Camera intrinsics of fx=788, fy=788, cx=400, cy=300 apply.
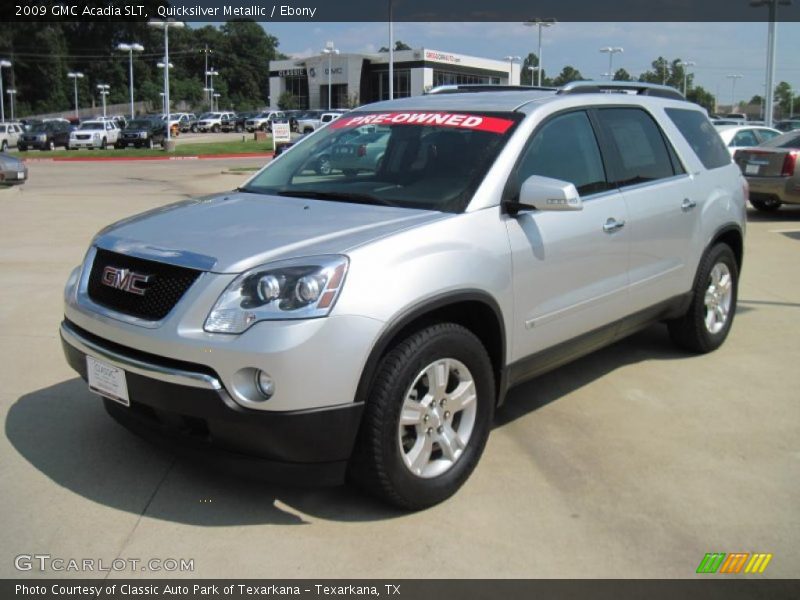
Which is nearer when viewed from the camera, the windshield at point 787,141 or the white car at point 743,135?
the windshield at point 787,141

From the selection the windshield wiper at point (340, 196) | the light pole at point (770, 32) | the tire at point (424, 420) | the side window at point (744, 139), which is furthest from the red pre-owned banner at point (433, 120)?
the light pole at point (770, 32)

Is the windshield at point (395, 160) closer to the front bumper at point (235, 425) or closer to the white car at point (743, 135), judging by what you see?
the front bumper at point (235, 425)

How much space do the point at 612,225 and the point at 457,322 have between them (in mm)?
1289

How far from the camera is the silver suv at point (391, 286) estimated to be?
119 inches

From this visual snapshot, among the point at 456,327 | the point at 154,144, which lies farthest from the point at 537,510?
the point at 154,144

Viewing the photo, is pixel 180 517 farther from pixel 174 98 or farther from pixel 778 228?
pixel 174 98

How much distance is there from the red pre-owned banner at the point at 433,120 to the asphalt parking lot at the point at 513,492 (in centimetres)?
167

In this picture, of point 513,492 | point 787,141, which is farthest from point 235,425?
point 787,141

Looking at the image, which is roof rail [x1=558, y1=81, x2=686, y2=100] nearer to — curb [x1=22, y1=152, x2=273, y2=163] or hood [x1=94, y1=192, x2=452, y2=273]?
hood [x1=94, y1=192, x2=452, y2=273]

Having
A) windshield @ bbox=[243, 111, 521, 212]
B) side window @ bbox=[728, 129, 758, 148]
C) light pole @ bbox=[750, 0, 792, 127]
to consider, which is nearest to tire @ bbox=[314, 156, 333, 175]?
windshield @ bbox=[243, 111, 521, 212]

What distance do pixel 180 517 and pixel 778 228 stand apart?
11.3 m

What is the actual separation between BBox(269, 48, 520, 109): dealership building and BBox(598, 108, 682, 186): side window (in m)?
79.2

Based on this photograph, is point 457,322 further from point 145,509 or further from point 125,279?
point 145,509

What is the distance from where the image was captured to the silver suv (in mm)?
3031
